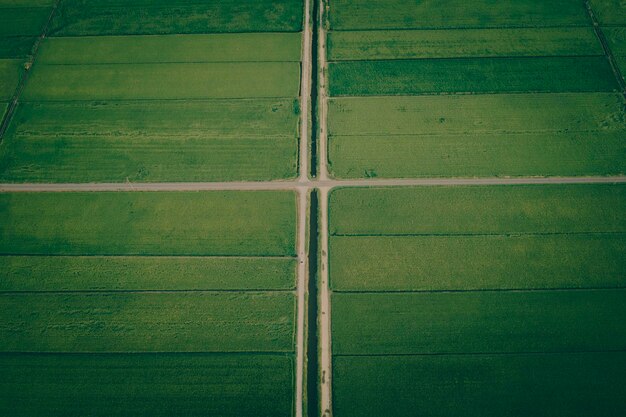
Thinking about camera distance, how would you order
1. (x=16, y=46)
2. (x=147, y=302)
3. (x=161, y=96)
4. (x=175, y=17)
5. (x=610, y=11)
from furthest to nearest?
(x=175, y=17)
(x=610, y=11)
(x=16, y=46)
(x=161, y=96)
(x=147, y=302)

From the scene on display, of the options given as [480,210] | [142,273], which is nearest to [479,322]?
[480,210]

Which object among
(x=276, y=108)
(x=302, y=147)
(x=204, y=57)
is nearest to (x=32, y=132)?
(x=204, y=57)

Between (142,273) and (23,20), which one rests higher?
(23,20)

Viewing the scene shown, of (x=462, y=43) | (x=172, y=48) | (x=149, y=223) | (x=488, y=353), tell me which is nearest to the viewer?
(x=488, y=353)

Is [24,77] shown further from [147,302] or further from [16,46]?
[147,302]

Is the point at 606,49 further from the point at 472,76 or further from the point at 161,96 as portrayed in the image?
the point at 161,96

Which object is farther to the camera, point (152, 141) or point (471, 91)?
point (471, 91)

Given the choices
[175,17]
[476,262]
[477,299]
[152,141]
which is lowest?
[477,299]
